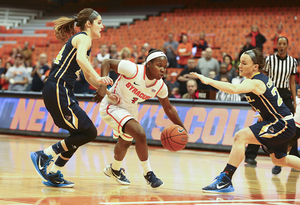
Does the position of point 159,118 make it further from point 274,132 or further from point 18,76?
point 274,132

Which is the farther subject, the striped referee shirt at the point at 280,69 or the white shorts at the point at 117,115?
the striped referee shirt at the point at 280,69

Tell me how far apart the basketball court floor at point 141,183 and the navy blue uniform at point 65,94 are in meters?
0.81

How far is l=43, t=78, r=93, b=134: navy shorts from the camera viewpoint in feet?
16.2

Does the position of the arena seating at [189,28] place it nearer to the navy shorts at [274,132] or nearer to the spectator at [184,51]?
the spectator at [184,51]

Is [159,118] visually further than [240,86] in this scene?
Yes

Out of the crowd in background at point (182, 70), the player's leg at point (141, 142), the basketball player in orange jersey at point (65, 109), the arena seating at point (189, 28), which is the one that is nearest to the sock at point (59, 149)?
the basketball player in orange jersey at point (65, 109)

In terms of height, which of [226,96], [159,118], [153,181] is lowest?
[159,118]

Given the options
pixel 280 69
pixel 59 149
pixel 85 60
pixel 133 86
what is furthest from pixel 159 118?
pixel 85 60

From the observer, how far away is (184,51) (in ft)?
48.6

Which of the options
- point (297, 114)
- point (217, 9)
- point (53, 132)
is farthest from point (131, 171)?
point (217, 9)

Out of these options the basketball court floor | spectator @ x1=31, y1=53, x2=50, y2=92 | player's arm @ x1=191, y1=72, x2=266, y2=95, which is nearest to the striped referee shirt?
the basketball court floor

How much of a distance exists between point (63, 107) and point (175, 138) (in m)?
1.55

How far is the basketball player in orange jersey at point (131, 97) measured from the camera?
16.8ft

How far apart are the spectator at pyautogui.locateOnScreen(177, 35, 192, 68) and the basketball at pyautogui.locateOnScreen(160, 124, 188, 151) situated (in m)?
9.47
